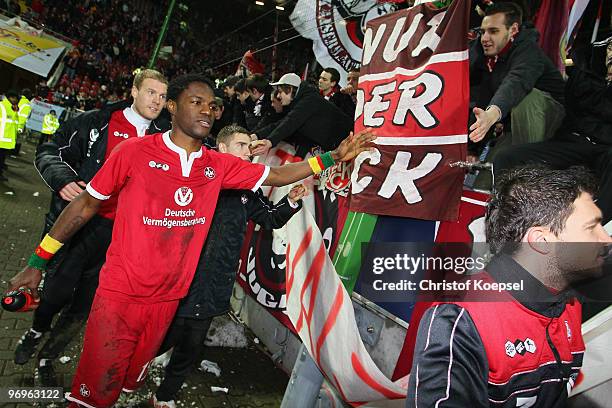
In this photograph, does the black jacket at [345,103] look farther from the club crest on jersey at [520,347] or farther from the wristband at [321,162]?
the club crest on jersey at [520,347]

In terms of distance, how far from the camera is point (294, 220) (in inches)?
129

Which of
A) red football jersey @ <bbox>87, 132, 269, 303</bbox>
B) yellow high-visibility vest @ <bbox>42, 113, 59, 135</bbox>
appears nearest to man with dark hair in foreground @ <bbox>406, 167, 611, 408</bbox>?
red football jersey @ <bbox>87, 132, 269, 303</bbox>

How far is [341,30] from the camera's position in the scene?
5.18 metres

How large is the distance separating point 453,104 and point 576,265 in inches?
59.6

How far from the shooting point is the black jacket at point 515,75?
2.72 metres

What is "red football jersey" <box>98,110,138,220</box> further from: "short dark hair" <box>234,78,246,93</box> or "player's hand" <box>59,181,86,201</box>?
"short dark hair" <box>234,78,246,93</box>

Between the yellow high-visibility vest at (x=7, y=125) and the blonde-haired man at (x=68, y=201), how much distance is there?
747 centimetres

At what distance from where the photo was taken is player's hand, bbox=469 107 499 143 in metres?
2.49

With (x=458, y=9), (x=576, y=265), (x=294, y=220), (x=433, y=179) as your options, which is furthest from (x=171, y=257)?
(x=458, y=9)

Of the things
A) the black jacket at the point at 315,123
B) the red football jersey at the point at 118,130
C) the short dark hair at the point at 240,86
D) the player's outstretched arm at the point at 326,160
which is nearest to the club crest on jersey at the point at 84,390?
the player's outstretched arm at the point at 326,160

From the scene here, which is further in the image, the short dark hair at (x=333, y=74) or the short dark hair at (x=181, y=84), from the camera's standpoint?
the short dark hair at (x=333, y=74)

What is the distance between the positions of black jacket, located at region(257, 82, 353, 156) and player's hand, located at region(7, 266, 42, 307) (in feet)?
8.15

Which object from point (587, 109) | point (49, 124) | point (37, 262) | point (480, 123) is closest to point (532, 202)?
point (480, 123)

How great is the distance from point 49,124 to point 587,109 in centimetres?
1729
